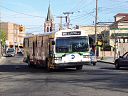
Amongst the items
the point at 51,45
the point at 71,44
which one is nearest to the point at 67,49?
the point at 71,44

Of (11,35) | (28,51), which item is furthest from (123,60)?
(11,35)

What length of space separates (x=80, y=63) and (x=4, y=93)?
13.5m

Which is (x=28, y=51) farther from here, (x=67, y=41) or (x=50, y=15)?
(x=50, y=15)

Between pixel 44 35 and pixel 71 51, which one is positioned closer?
pixel 71 51

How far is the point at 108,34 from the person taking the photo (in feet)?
317

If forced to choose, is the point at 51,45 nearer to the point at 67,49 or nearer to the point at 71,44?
the point at 67,49

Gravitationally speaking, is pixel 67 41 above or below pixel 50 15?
below

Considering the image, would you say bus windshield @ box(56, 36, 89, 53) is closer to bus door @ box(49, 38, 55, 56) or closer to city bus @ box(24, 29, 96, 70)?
city bus @ box(24, 29, 96, 70)

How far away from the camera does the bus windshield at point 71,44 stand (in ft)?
96.2

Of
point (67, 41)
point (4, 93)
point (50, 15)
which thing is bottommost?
point (4, 93)

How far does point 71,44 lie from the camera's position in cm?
2945

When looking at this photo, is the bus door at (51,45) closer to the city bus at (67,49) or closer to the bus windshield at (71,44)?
the city bus at (67,49)

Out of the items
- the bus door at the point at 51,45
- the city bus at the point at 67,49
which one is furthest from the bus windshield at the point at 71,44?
the bus door at the point at 51,45

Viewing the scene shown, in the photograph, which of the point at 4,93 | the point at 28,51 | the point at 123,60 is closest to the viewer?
the point at 4,93
